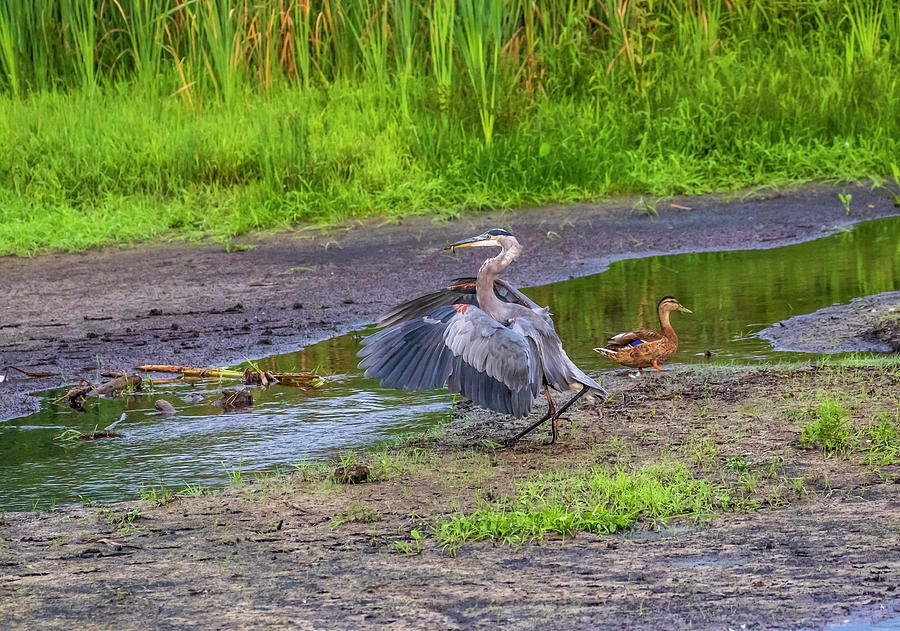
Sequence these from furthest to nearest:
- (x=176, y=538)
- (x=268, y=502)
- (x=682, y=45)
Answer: (x=682, y=45) < (x=268, y=502) < (x=176, y=538)

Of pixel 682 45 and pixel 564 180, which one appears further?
pixel 682 45

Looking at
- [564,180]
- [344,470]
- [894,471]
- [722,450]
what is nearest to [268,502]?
[344,470]

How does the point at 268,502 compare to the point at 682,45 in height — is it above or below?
below

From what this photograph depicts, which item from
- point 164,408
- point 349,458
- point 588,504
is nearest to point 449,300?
point 349,458

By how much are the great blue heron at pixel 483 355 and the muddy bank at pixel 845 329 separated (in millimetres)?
1804

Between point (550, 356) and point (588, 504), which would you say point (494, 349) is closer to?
point (550, 356)

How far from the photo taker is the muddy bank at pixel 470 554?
3.14m

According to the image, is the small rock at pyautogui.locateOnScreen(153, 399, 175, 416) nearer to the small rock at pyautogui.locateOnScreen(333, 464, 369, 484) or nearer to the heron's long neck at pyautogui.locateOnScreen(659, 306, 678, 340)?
the small rock at pyautogui.locateOnScreen(333, 464, 369, 484)

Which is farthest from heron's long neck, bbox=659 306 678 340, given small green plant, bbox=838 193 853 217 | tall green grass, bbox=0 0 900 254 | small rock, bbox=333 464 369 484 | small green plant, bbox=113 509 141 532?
small green plant, bbox=838 193 853 217

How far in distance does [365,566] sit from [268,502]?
29.0 inches

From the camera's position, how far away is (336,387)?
19.0 feet

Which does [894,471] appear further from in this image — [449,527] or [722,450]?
[449,527]

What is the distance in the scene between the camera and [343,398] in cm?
561

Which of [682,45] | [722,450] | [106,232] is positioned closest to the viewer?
[722,450]
